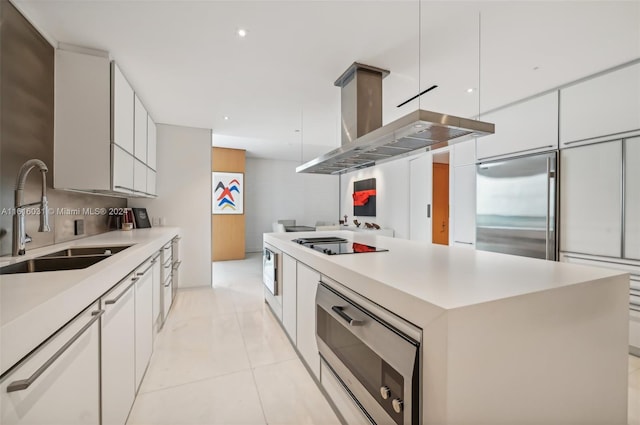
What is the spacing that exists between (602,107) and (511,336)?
2819mm

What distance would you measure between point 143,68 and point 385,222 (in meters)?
4.83

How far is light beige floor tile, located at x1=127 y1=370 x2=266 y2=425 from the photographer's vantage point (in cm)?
160

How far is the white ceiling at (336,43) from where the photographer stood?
1756mm

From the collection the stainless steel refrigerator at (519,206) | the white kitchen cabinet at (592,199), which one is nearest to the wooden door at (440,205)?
the stainless steel refrigerator at (519,206)

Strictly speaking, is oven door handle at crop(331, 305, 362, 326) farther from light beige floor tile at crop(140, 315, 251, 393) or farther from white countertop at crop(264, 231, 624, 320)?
light beige floor tile at crop(140, 315, 251, 393)

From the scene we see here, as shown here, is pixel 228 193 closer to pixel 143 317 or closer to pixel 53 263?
pixel 143 317

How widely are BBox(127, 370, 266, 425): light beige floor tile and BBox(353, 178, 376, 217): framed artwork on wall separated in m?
5.01

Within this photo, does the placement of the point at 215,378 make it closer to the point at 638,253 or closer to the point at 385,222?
the point at 638,253

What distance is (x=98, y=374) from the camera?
115 centimetres

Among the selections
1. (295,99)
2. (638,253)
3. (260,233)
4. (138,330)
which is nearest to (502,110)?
(638,253)

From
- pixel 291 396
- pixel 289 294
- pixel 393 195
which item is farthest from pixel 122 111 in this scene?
pixel 393 195

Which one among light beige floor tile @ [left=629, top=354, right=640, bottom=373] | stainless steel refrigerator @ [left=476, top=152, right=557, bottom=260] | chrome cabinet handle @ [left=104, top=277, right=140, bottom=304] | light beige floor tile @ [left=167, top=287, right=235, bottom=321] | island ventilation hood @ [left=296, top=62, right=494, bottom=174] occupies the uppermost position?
island ventilation hood @ [left=296, top=62, right=494, bottom=174]

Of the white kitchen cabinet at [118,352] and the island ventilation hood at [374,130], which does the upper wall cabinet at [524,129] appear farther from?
the white kitchen cabinet at [118,352]

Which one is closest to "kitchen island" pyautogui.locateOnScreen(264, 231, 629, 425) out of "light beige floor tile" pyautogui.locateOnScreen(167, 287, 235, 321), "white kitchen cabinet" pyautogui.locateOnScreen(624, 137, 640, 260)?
"white kitchen cabinet" pyautogui.locateOnScreen(624, 137, 640, 260)
